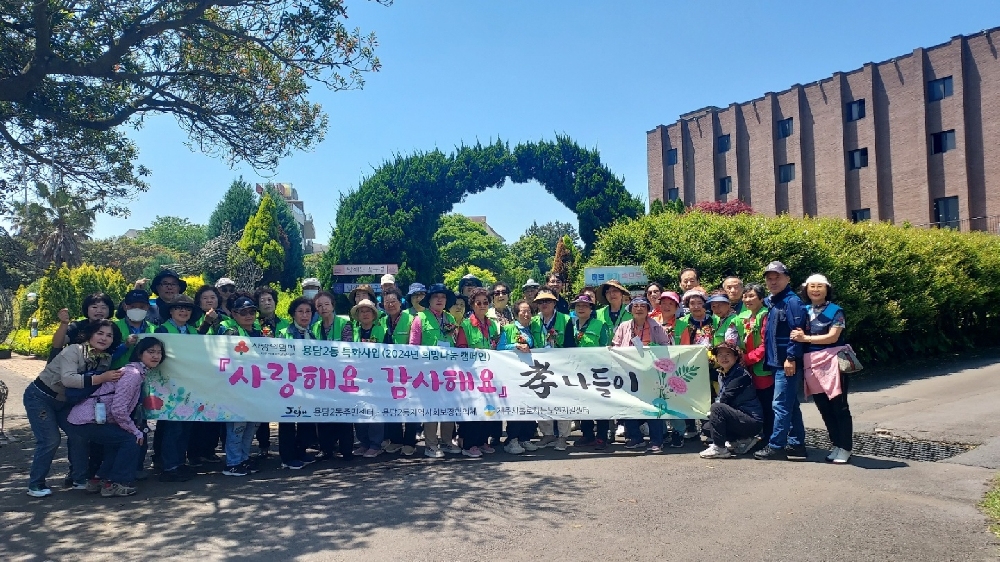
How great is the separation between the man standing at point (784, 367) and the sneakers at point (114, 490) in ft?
Result: 18.8

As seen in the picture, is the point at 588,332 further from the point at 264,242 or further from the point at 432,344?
the point at 264,242

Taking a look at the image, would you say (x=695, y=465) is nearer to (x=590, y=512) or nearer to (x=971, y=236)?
(x=590, y=512)

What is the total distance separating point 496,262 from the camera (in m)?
51.8

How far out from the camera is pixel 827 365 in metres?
6.44

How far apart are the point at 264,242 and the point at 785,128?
2845 centimetres

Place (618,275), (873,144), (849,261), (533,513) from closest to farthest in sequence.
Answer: (533,513), (618,275), (849,261), (873,144)

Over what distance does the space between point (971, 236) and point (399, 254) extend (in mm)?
14246

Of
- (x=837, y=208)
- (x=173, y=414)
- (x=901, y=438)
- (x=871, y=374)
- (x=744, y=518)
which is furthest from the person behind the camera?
(x=837, y=208)

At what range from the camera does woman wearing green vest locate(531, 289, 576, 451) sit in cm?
762

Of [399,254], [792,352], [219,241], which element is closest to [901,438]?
[792,352]

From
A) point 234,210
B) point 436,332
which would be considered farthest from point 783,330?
point 234,210

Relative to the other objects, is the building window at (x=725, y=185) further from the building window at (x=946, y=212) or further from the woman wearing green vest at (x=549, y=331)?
the woman wearing green vest at (x=549, y=331)

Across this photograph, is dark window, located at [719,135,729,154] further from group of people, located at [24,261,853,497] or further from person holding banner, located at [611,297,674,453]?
person holding banner, located at [611,297,674,453]

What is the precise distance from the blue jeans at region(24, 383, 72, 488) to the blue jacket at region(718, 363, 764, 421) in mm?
6046
